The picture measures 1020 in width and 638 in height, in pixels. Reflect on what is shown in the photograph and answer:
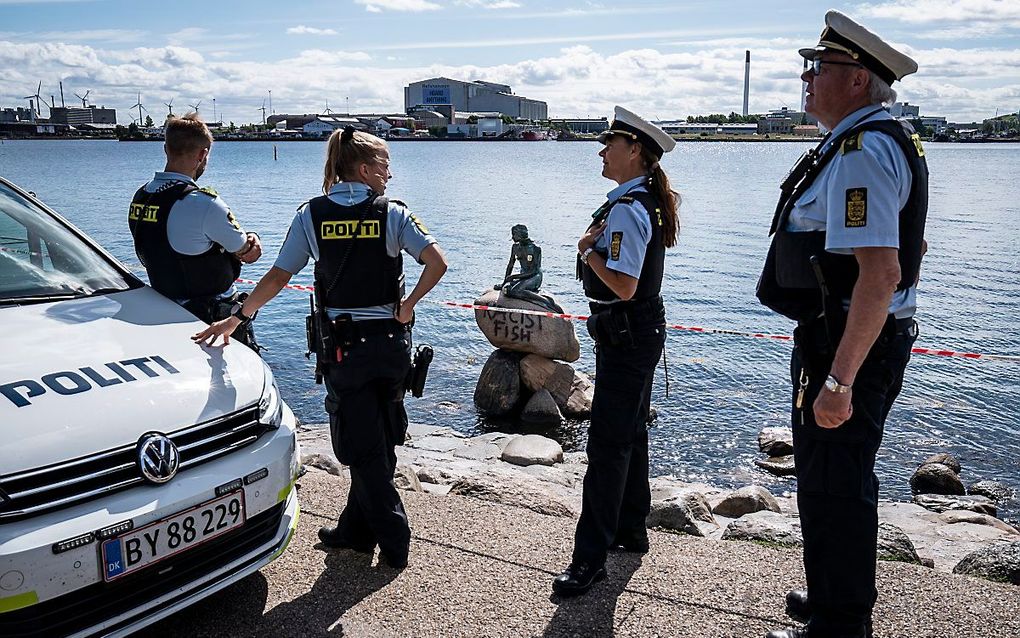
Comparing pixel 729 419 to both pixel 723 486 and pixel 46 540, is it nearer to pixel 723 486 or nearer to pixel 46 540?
pixel 723 486

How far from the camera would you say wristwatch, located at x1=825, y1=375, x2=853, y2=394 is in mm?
2883

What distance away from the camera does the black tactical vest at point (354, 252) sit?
12.7 ft

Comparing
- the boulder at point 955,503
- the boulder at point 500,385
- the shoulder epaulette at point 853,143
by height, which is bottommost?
the boulder at point 955,503

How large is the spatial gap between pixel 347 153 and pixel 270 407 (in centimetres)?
126

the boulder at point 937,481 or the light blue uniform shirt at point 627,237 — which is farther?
the boulder at point 937,481

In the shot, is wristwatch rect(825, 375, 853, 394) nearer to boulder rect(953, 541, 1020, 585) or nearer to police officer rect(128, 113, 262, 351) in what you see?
boulder rect(953, 541, 1020, 585)

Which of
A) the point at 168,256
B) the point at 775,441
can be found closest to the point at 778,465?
the point at 775,441

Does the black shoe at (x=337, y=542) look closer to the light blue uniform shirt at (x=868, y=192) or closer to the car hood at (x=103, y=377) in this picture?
the car hood at (x=103, y=377)

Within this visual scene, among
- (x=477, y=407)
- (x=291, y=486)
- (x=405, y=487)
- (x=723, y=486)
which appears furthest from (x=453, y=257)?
(x=291, y=486)

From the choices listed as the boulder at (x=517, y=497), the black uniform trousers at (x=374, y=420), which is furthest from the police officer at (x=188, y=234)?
the boulder at (x=517, y=497)

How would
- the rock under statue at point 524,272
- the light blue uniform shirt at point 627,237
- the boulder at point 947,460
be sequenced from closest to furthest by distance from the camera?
the light blue uniform shirt at point 627,237 → the boulder at point 947,460 → the rock under statue at point 524,272

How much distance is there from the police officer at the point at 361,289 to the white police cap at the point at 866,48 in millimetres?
1927

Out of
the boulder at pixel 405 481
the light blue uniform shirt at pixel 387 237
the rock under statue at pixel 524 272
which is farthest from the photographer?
the rock under statue at pixel 524 272

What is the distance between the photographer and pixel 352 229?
3854 mm
